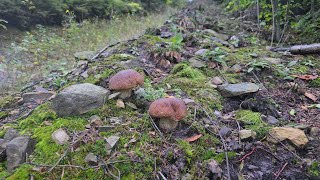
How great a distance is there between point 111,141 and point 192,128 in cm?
76

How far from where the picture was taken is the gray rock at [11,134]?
2.32 m

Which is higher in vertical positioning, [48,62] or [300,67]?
[300,67]

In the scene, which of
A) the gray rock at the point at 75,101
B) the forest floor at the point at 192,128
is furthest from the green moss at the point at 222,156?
the gray rock at the point at 75,101

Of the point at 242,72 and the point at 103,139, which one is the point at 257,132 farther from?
the point at 242,72

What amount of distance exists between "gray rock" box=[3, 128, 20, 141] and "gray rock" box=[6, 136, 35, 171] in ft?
0.82

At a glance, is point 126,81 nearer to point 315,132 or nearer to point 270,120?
point 270,120

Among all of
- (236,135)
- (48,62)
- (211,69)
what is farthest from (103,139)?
(48,62)

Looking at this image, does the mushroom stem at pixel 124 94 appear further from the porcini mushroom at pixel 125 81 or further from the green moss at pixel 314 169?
the green moss at pixel 314 169

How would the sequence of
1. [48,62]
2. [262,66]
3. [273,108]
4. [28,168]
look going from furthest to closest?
[48,62]
[262,66]
[273,108]
[28,168]

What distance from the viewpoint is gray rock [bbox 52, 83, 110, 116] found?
8.31 feet

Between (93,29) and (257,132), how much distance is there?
725 cm

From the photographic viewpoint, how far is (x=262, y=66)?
386 centimetres

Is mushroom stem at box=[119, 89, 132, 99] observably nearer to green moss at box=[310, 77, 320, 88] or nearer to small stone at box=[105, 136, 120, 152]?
small stone at box=[105, 136, 120, 152]

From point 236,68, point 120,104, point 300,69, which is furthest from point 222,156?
point 300,69
